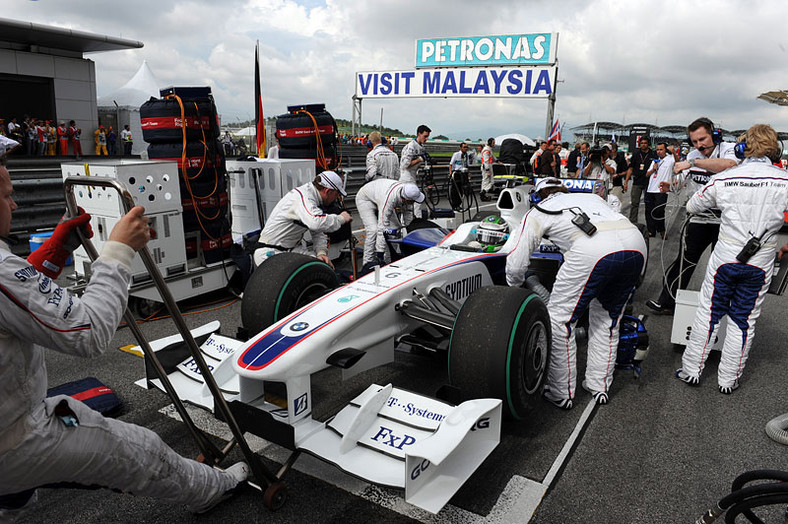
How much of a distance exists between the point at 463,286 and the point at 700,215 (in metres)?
2.62

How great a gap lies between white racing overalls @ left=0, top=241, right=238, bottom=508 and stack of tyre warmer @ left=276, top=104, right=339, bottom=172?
6534 mm

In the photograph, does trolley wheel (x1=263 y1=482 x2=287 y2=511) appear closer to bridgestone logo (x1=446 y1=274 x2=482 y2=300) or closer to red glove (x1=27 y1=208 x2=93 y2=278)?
red glove (x1=27 y1=208 x2=93 y2=278)

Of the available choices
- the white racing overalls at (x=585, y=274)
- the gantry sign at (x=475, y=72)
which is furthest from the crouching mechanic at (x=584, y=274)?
the gantry sign at (x=475, y=72)

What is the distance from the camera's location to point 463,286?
4.21 metres

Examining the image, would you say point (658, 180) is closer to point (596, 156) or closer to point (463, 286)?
point (596, 156)

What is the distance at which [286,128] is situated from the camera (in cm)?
816

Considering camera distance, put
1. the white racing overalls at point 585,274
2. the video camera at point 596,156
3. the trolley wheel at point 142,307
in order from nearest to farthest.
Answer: the white racing overalls at point 585,274
the trolley wheel at point 142,307
the video camera at point 596,156

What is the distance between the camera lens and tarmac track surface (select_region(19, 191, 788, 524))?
258cm

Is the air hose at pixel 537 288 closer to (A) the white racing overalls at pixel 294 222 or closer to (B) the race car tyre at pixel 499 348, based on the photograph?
(B) the race car tyre at pixel 499 348

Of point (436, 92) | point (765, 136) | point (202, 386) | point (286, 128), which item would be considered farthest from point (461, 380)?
point (436, 92)

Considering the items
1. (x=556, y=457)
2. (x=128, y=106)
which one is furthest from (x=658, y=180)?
(x=128, y=106)

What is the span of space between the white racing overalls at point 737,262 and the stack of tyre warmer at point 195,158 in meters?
4.81

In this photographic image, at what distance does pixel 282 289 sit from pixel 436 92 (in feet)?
57.1

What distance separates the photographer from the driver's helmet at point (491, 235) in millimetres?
4574
